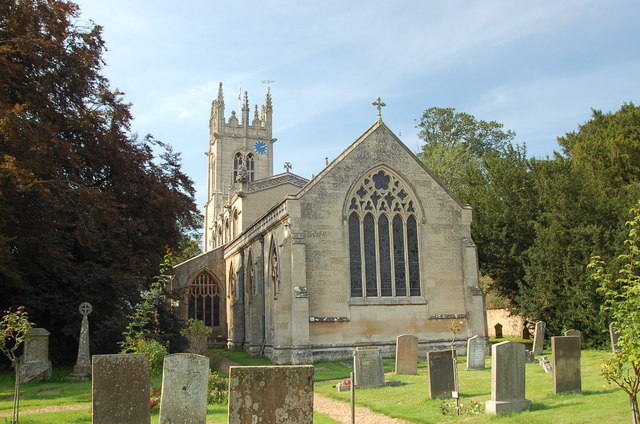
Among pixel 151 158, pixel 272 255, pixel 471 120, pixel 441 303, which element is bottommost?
pixel 441 303

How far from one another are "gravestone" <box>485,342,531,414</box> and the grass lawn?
27 cm

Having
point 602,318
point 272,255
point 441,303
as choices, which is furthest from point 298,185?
point 602,318

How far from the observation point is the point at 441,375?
13.5m

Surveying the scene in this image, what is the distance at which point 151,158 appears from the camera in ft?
85.8

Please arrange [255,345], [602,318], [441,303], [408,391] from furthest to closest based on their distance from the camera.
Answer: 1. [255,345]
2. [441,303]
3. [602,318]
4. [408,391]

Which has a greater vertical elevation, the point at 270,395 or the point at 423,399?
the point at 270,395

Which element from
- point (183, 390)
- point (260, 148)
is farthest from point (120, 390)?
point (260, 148)

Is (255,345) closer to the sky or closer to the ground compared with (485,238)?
closer to the ground

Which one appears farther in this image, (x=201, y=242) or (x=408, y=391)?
(x=201, y=242)

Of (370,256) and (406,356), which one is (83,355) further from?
(370,256)

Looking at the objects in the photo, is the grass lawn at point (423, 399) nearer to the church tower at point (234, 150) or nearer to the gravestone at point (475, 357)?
the gravestone at point (475, 357)

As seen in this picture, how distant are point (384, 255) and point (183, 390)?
1683cm

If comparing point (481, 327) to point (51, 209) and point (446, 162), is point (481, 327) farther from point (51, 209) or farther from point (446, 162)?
point (446, 162)

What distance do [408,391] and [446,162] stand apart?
3054 centimetres
